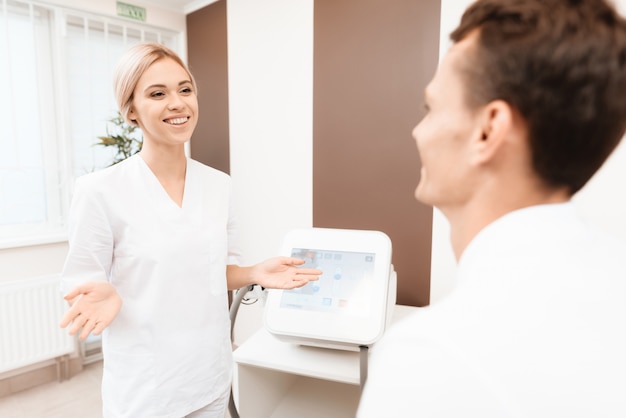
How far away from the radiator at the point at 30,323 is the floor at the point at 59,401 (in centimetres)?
20

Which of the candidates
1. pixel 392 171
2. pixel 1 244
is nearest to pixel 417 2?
pixel 392 171

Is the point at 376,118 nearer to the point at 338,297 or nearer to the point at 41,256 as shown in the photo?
the point at 338,297

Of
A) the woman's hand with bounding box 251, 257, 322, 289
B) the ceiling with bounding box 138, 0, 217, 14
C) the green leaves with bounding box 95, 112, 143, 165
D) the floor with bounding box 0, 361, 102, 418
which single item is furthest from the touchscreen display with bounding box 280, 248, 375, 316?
the ceiling with bounding box 138, 0, 217, 14

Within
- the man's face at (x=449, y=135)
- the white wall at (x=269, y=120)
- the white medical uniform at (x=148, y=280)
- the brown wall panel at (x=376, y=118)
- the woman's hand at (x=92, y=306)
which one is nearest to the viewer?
the man's face at (x=449, y=135)

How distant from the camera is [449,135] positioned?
1.79 ft

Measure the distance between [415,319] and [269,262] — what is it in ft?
3.17

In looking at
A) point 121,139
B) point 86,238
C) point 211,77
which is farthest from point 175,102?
point 211,77

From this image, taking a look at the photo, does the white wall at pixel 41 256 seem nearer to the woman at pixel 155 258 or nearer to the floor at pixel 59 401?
the floor at pixel 59 401

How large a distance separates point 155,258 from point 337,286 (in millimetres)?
622

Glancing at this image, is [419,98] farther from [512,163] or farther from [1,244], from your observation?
[1,244]

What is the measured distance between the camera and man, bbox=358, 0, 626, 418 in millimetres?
396

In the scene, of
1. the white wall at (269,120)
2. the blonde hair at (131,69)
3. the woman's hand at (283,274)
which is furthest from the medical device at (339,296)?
the white wall at (269,120)

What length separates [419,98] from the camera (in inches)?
74.2

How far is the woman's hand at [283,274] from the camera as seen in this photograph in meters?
1.31
